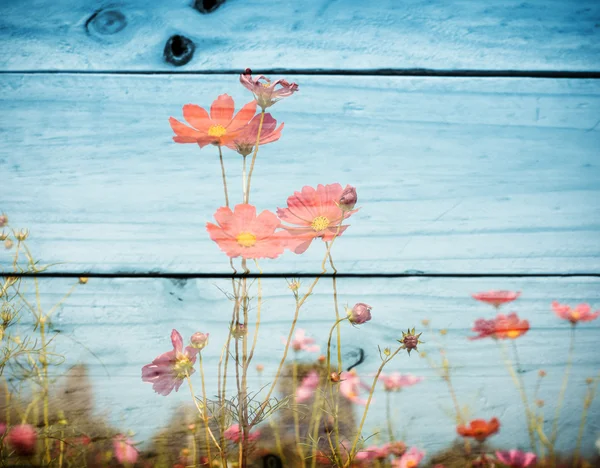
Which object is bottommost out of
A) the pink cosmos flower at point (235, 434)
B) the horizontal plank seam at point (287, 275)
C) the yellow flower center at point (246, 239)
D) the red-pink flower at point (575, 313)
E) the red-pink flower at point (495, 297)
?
the pink cosmos flower at point (235, 434)

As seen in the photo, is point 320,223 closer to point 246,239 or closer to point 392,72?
point 246,239

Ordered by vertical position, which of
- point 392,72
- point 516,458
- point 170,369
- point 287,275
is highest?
point 392,72

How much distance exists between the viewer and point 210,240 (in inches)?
19.4

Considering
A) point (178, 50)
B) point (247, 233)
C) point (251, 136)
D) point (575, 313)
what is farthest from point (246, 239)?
point (575, 313)

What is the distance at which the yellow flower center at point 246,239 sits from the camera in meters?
0.49

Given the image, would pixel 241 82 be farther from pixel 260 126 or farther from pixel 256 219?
pixel 256 219

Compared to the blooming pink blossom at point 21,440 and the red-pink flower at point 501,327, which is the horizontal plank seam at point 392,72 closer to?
the red-pink flower at point 501,327

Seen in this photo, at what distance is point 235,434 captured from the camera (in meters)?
0.48

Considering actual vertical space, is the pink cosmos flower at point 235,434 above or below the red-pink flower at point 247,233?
below

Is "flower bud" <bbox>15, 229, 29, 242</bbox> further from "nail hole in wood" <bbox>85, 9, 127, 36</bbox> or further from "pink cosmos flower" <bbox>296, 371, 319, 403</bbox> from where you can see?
"pink cosmos flower" <bbox>296, 371, 319, 403</bbox>

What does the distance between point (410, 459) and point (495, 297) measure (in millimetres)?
206

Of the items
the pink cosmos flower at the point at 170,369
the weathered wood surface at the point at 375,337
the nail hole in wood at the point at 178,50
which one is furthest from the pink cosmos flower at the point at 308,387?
the nail hole in wood at the point at 178,50

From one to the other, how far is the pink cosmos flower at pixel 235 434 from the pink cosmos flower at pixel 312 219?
8.1 inches

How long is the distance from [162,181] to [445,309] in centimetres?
35
